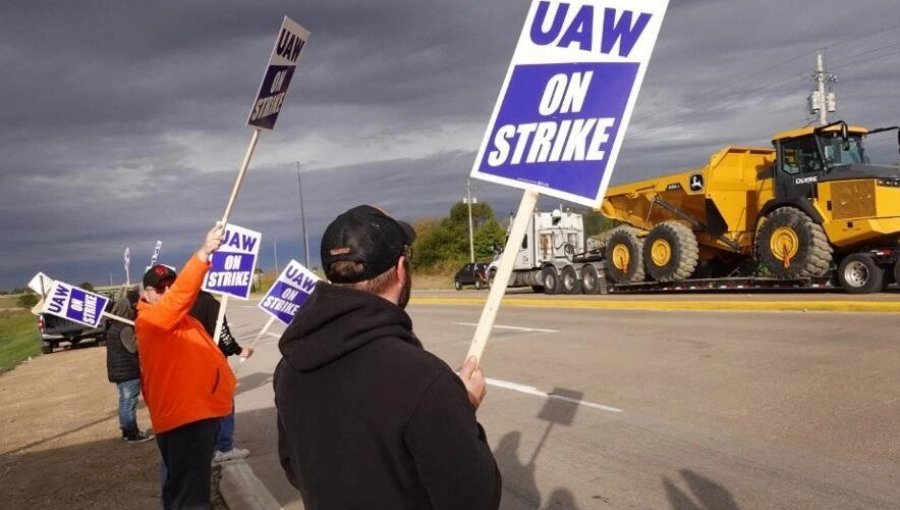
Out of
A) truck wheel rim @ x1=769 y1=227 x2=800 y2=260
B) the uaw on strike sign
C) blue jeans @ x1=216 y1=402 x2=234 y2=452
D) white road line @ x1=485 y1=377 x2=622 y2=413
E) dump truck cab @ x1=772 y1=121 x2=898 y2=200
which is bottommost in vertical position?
white road line @ x1=485 y1=377 x2=622 y2=413

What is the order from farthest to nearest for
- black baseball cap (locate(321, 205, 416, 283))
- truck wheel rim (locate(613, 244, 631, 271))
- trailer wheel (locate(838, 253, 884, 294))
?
truck wheel rim (locate(613, 244, 631, 271)) < trailer wheel (locate(838, 253, 884, 294)) < black baseball cap (locate(321, 205, 416, 283))

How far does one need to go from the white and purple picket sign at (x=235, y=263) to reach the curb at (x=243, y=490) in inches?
74.2

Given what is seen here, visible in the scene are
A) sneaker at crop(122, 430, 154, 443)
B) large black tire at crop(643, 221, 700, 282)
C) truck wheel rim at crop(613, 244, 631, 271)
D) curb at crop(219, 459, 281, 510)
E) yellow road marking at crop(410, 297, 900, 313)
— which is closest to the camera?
curb at crop(219, 459, 281, 510)

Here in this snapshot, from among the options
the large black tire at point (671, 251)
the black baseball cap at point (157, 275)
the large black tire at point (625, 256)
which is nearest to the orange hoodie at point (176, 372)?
the black baseball cap at point (157, 275)

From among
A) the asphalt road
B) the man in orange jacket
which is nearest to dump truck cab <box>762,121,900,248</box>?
the asphalt road

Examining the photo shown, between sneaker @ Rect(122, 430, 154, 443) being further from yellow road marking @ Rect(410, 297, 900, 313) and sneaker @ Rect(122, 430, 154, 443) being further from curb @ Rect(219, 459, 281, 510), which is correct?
yellow road marking @ Rect(410, 297, 900, 313)

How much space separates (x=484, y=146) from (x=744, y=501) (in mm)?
3516

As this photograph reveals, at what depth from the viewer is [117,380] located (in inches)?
300

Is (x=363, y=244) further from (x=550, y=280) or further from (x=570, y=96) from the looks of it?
(x=550, y=280)

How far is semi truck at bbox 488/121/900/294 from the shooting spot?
16.6m

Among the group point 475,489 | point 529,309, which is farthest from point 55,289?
point 529,309

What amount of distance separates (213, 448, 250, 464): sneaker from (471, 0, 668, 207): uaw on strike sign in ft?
16.2

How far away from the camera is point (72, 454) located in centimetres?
793

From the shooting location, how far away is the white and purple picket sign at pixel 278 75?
4.11m
